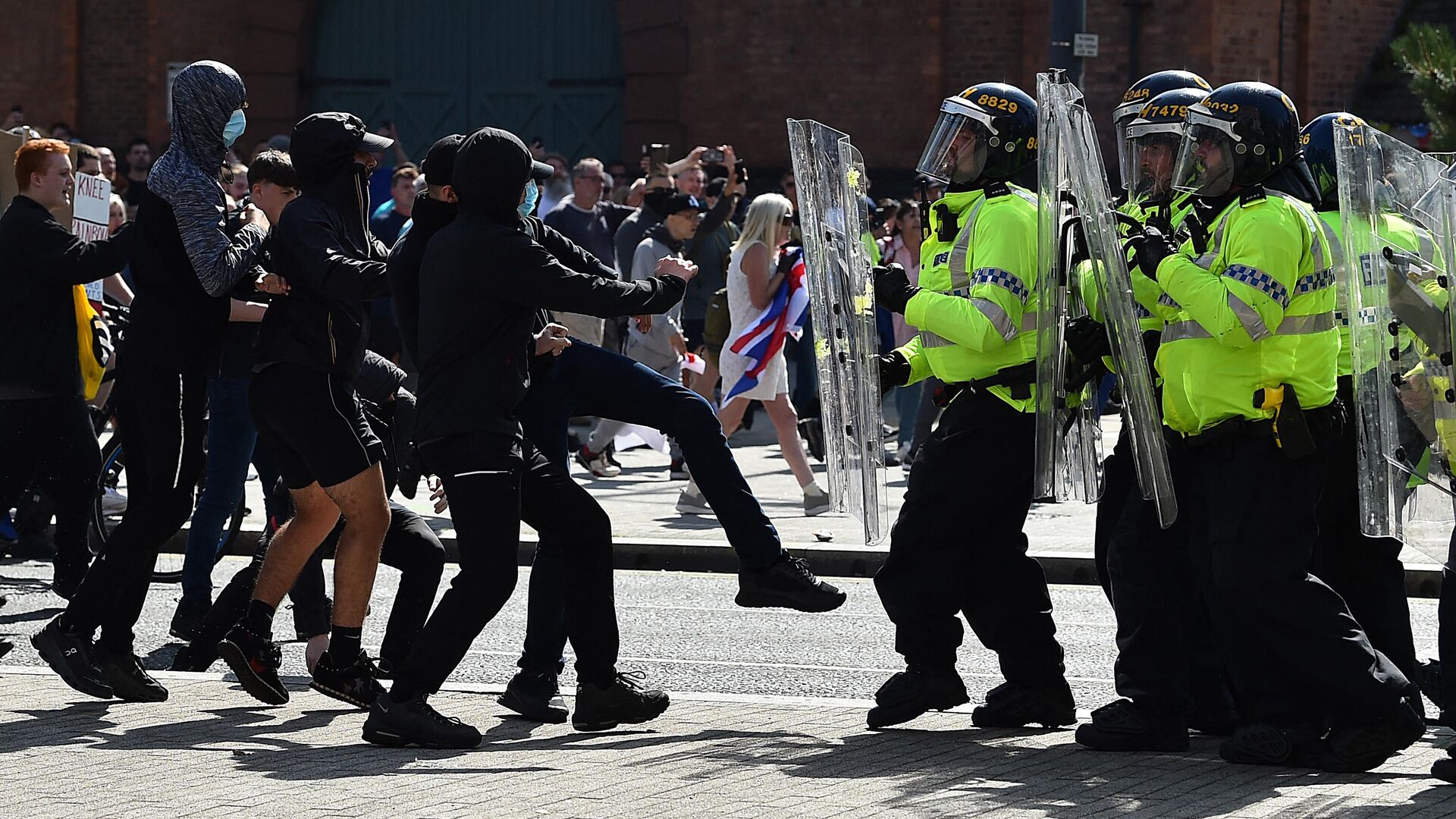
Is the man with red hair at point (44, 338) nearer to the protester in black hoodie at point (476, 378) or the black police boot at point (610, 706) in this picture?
the protester in black hoodie at point (476, 378)

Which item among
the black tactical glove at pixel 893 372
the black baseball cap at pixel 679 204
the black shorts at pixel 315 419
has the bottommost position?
the black shorts at pixel 315 419

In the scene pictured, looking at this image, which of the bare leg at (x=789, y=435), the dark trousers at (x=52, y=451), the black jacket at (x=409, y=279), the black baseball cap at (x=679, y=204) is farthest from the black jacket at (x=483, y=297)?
the black baseball cap at (x=679, y=204)

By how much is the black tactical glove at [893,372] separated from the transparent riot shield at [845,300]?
0.04 metres

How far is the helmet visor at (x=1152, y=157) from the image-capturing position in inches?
241

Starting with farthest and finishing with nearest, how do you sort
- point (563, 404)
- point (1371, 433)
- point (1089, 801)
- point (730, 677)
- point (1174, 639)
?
point (730, 677) < point (563, 404) < point (1174, 639) < point (1371, 433) < point (1089, 801)

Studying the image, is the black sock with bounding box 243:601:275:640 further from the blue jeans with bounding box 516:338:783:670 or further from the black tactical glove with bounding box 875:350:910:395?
the black tactical glove with bounding box 875:350:910:395

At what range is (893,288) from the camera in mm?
6289

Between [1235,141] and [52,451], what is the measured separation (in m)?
4.64

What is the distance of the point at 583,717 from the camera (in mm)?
6402

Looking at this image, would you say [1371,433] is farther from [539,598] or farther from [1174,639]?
[539,598]

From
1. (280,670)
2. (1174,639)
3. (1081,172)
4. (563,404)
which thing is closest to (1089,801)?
(1174,639)

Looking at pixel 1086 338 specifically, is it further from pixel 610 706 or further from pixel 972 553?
pixel 610 706

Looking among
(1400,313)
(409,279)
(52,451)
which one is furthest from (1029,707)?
(52,451)

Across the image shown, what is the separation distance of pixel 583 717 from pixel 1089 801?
68.0 inches
